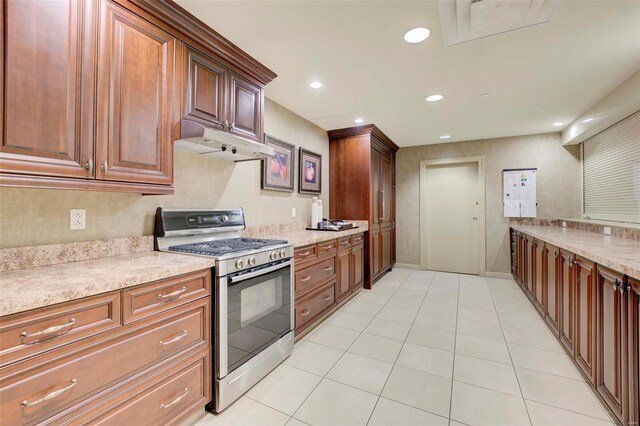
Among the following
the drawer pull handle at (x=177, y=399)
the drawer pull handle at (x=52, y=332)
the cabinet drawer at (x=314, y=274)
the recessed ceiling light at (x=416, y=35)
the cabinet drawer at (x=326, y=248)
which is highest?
the recessed ceiling light at (x=416, y=35)

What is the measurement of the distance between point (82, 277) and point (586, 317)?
295 centimetres

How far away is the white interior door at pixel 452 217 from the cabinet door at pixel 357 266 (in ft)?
6.61

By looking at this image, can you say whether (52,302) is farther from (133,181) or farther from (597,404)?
(597,404)

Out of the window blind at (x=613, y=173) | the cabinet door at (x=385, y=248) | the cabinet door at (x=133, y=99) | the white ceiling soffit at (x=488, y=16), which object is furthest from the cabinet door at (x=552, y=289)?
the cabinet door at (x=133, y=99)

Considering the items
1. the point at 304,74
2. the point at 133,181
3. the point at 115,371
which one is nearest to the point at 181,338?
the point at 115,371

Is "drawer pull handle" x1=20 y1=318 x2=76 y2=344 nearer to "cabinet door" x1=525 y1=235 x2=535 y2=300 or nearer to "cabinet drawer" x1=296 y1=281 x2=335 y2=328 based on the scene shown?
"cabinet drawer" x1=296 y1=281 x2=335 y2=328

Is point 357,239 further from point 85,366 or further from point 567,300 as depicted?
point 85,366

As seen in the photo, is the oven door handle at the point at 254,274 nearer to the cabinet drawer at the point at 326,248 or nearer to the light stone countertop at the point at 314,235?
the light stone countertop at the point at 314,235

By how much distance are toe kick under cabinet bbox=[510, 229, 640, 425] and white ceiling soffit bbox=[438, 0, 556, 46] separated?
5.15 ft

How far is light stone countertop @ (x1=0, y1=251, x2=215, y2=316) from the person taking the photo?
98 cm

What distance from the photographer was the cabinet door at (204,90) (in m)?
1.87

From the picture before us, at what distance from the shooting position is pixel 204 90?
198cm

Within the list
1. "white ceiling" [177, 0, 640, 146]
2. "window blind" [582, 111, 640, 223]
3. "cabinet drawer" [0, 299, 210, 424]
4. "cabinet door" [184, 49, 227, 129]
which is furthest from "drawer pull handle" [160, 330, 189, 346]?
"window blind" [582, 111, 640, 223]

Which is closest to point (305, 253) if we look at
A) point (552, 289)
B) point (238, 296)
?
point (238, 296)
